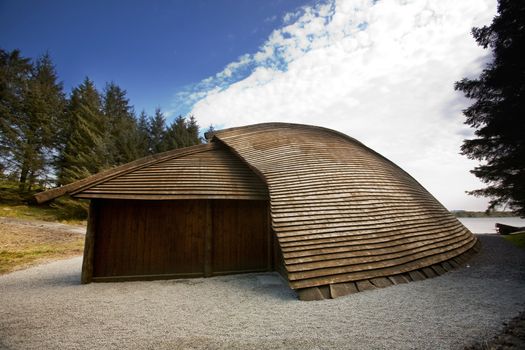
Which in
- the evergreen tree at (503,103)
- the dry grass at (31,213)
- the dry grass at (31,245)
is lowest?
the dry grass at (31,245)

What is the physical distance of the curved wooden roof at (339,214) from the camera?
20.7ft

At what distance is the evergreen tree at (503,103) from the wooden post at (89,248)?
13.1 m

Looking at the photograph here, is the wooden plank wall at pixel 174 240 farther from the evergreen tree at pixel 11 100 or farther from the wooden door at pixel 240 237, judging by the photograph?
the evergreen tree at pixel 11 100

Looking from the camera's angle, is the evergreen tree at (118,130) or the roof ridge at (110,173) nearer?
the roof ridge at (110,173)

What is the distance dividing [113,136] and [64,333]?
24671 millimetres

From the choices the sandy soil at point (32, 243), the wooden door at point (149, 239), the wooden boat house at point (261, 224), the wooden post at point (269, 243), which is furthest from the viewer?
the sandy soil at point (32, 243)

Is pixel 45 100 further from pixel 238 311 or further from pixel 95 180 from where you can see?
pixel 238 311

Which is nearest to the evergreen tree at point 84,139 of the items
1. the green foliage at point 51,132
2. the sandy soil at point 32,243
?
the green foliage at point 51,132

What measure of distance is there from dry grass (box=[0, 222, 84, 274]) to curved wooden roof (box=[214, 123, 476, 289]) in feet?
32.1

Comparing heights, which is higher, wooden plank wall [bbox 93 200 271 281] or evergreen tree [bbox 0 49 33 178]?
evergreen tree [bbox 0 49 33 178]

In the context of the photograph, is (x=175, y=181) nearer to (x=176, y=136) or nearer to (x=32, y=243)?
(x=32, y=243)

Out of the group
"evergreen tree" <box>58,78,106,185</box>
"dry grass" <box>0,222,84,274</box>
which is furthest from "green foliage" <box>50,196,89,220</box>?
"dry grass" <box>0,222,84,274</box>

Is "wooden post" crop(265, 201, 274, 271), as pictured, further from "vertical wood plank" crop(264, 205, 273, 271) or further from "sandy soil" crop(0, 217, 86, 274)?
"sandy soil" crop(0, 217, 86, 274)

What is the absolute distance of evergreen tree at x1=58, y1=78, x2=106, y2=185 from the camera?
71.9 feet
